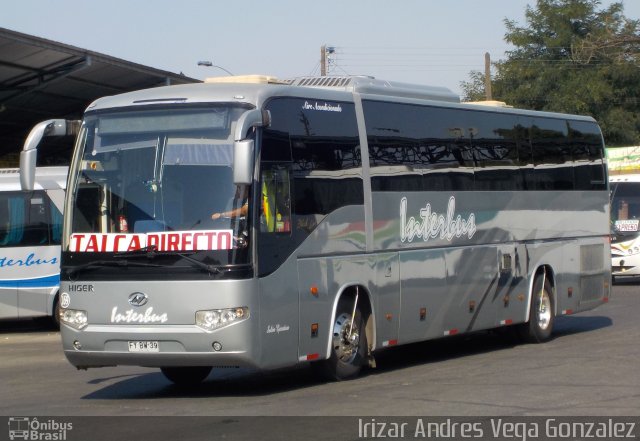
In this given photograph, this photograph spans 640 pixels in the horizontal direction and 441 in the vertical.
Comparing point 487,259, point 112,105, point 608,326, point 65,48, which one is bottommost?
point 608,326

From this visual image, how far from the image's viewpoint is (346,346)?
1284cm

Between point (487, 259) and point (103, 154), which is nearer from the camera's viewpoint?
point (103, 154)

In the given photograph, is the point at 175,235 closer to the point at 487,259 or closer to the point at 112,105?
the point at 112,105

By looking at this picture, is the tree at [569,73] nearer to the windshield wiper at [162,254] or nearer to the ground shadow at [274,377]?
the ground shadow at [274,377]

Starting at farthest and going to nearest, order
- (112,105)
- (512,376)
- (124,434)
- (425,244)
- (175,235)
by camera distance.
→ (425,244) → (512,376) → (112,105) → (175,235) → (124,434)

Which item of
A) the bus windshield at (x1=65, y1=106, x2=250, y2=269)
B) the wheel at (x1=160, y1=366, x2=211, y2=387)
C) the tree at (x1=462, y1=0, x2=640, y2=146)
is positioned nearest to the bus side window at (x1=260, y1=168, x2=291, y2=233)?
the bus windshield at (x1=65, y1=106, x2=250, y2=269)

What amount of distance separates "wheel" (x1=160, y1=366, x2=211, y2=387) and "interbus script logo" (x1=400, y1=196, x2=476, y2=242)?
9.78ft

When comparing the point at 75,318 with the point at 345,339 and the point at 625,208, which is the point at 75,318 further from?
the point at 625,208

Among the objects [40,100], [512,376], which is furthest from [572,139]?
[40,100]

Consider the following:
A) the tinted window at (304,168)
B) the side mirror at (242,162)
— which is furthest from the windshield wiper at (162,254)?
the side mirror at (242,162)

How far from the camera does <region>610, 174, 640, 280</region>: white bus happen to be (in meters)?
29.0

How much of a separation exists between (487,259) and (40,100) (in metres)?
17.0

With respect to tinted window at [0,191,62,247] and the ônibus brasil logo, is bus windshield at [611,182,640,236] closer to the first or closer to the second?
A: tinted window at [0,191,62,247]

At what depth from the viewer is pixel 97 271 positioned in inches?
457
